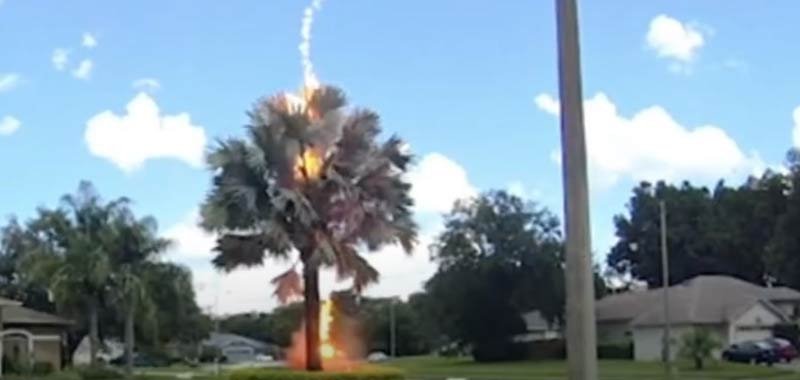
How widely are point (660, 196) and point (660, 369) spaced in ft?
202

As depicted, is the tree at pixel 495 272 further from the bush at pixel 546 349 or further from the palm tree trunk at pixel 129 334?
the palm tree trunk at pixel 129 334

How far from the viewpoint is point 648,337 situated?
254 feet

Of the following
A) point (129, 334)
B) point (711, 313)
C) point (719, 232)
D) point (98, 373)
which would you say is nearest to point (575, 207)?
point (129, 334)

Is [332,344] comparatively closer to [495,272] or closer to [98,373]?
[98,373]

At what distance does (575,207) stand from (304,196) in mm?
19469

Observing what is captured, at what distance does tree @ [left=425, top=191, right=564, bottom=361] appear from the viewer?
79.5m

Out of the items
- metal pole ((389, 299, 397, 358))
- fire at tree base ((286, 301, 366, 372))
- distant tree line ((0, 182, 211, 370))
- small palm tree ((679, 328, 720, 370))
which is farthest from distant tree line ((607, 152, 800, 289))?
fire at tree base ((286, 301, 366, 372))

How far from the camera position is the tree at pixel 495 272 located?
261 ft

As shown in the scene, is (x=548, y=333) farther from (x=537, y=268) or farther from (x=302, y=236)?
(x=302, y=236)

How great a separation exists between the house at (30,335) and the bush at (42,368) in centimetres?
42

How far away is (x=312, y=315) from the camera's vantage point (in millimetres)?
25984

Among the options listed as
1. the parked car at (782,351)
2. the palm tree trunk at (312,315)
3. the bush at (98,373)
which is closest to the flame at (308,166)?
the palm tree trunk at (312,315)

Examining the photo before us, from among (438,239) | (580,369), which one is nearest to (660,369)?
(438,239)

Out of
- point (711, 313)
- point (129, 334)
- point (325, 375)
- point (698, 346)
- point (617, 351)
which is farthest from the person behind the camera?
point (617, 351)
